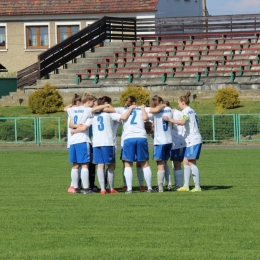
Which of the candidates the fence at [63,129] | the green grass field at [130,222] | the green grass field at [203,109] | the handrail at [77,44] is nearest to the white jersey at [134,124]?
the green grass field at [130,222]

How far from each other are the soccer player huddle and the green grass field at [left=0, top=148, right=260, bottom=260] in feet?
1.58

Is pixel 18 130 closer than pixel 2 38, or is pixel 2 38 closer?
pixel 18 130

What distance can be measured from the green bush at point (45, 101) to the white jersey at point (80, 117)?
22941mm

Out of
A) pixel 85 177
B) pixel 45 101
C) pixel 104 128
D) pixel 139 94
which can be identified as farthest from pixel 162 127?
pixel 45 101

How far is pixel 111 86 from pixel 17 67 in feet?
52.5

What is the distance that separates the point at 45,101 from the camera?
129 feet

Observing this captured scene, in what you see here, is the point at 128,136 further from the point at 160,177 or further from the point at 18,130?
the point at 18,130

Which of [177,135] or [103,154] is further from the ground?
[177,135]

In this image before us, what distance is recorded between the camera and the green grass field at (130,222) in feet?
34.1

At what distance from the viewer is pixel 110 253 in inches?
404

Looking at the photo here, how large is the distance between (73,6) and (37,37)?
134 inches

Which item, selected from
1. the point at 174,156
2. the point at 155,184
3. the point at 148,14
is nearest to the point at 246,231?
the point at 174,156

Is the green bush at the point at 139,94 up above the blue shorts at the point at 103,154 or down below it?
above

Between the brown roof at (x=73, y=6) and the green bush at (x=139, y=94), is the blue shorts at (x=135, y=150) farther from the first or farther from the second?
the brown roof at (x=73, y=6)
